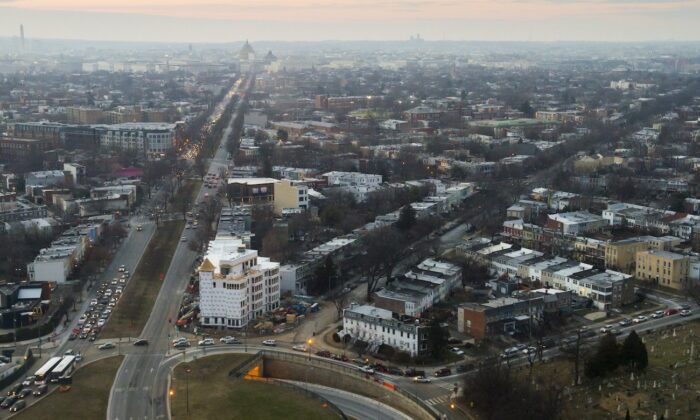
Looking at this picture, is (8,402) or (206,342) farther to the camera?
(206,342)

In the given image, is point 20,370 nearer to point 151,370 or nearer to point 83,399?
point 83,399

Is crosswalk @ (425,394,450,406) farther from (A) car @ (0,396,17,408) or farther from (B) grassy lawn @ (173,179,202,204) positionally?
(B) grassy lawn @ (173,179,202,204)

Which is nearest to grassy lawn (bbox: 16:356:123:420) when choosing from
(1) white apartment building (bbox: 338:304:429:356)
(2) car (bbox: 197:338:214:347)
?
(2) car (bbox: 197:338:214:347)

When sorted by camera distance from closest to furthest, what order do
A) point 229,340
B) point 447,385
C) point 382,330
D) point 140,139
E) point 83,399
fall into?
point 83,399 → point 447,385 → point 382,330 → point 229,340 → point 140,139

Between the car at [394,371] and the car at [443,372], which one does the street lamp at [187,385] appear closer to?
the car at [394,371]

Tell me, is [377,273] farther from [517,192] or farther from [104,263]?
[517,192]

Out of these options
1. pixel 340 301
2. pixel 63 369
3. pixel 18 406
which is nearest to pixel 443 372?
pixel 340 301

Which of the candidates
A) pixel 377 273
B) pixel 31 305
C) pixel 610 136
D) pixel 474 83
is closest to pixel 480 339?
pixel 377 273
